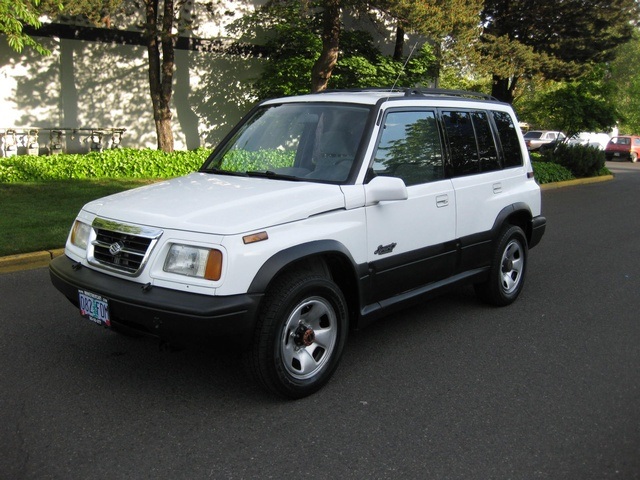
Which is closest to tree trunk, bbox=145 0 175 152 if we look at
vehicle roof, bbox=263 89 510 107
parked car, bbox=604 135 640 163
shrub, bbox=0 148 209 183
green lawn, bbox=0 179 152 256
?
shrub, bbox=0 148 209 183

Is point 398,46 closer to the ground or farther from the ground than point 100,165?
farther from the ground

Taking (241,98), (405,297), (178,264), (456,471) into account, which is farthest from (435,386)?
(241,98)

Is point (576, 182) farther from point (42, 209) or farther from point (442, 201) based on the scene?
point (442, 201)

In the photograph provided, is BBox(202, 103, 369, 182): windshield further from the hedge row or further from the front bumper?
the hedge row

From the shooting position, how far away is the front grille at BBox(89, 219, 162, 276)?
3879 millimetres

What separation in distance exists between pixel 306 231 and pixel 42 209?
720cm

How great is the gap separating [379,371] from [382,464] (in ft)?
4.18

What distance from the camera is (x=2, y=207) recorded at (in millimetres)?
9977

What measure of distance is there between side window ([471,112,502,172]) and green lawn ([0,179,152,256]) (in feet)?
16.4

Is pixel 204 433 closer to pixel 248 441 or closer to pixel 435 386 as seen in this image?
pixel 248 441

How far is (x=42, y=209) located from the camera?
9.94 meters

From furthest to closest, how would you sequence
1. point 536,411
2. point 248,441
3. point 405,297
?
point 405,297, point 536,411, point 248,441

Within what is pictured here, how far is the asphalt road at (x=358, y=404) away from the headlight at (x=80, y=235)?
87 cm

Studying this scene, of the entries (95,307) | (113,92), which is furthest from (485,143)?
(113,92)
